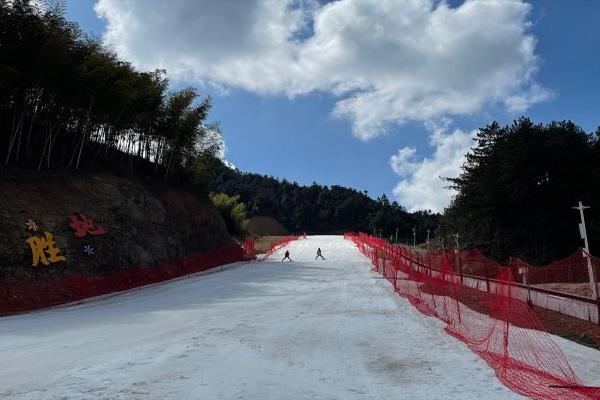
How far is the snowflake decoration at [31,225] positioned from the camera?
773 inches

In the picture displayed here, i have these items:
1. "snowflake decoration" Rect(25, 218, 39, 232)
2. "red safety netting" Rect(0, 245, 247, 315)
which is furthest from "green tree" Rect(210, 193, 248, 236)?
"snowflake decoration" Rect(25, 218, 39, 232)

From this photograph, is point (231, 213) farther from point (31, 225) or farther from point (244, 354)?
point (244, 354)

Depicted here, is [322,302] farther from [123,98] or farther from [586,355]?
[123,98]

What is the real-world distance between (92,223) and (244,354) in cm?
1708

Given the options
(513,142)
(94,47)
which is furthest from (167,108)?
(513,142)

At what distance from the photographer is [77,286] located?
65.5 feet

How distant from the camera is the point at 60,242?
20.7 m

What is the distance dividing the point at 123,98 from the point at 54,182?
5.23 meters

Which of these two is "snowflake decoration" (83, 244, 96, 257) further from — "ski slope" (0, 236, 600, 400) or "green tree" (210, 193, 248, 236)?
"green tree" (210, 193, 248, 236)

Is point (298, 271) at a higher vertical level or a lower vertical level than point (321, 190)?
lower

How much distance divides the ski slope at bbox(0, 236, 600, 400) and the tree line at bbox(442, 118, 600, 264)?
3635cm

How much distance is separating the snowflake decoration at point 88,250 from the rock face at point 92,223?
0.05 m

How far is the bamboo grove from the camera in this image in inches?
782

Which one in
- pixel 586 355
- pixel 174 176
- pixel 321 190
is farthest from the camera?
pixel 321 190
